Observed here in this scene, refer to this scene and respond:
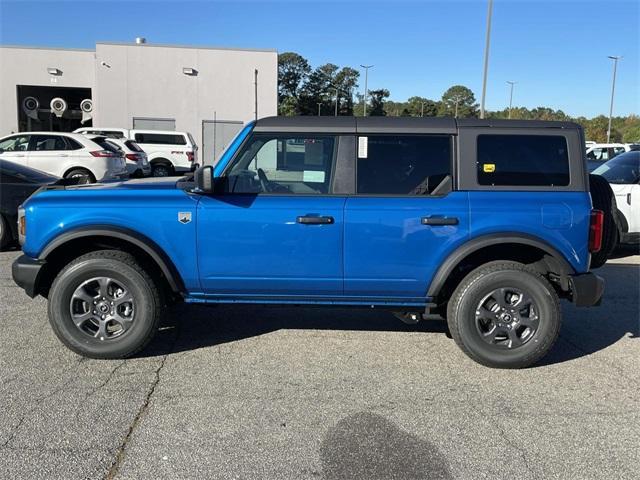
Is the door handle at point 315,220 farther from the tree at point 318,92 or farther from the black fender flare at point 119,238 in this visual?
the tree at point 318,92

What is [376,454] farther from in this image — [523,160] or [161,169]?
[161,169]

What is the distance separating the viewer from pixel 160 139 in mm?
22641

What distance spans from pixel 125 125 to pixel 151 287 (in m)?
27.3

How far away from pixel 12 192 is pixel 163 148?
14447 millimetres

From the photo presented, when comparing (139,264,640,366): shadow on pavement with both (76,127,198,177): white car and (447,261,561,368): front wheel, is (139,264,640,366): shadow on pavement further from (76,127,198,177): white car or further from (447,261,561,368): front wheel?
(76,127,198,177): white car

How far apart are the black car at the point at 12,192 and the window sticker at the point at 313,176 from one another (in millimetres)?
5505

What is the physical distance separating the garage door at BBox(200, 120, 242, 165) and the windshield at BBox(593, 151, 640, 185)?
2231cm

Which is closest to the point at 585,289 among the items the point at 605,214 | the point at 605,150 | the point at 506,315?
the point at 506,315

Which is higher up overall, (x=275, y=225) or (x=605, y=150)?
(x=605, y=150)

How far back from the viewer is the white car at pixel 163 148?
22.3 m

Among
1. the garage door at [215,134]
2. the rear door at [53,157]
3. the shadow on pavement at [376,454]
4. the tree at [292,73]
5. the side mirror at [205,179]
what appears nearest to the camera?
the shadow on pavement at [376,454]

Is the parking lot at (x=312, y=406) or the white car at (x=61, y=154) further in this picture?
the white car at (x=61, y=154)

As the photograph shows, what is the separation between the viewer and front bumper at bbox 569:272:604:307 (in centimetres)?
416

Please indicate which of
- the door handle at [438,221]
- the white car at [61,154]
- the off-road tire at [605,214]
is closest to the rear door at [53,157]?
the white car at [61,154]
